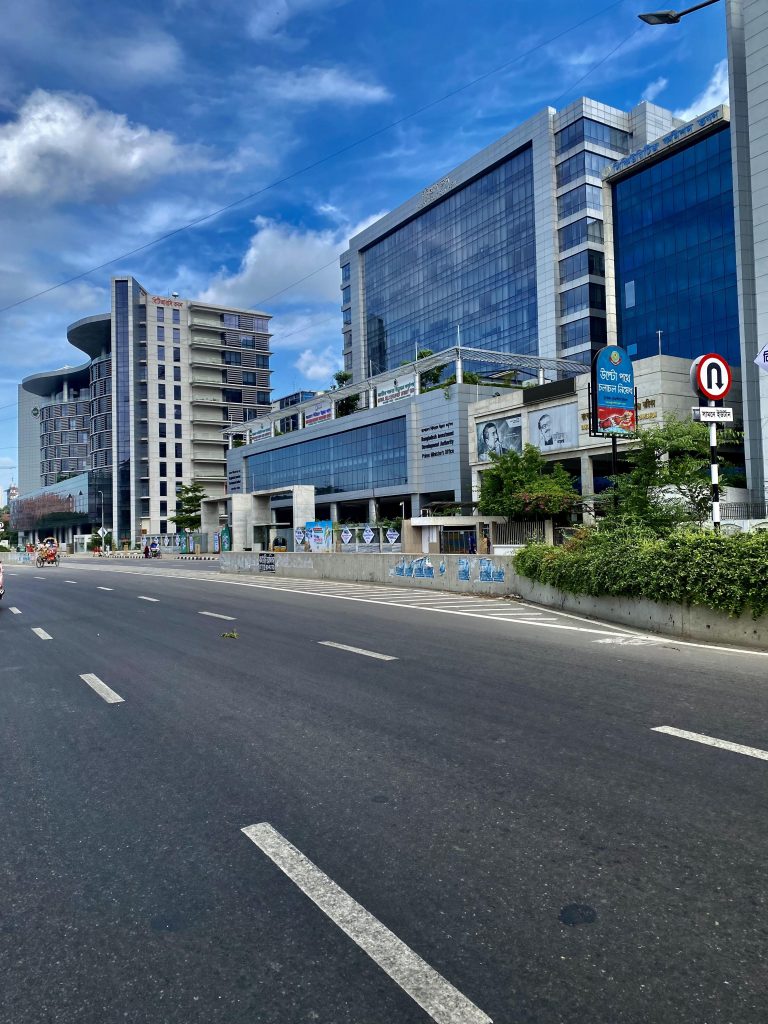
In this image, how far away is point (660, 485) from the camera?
17.9m

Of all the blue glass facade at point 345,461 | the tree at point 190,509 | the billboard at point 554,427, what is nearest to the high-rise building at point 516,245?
the blue glass facade at point 345,461

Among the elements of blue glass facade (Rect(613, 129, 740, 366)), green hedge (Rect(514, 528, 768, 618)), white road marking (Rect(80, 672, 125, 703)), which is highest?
blue glass facade (Rect(613, 129, 740, 366))

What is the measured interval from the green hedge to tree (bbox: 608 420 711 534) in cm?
221

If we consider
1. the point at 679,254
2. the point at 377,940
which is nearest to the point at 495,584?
the point at 377,940

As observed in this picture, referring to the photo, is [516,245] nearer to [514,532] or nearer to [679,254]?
[679,254]

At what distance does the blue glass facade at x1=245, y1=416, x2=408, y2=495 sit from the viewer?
70875 millimetres

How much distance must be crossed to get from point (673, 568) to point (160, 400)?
4536 inches

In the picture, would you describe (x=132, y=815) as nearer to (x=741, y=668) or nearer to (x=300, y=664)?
(x=300, y=664)

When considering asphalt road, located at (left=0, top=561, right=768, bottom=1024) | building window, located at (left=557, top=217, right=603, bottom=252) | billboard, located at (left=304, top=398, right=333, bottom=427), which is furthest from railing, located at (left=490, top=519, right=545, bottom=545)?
building window, located at (left=557, top=217, right=603, bottom=252)

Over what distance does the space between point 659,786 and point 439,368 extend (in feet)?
228

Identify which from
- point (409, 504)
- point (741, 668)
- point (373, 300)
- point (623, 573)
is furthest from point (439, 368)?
point (741, 668)

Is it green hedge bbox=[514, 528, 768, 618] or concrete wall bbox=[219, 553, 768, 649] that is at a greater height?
green hedge bbox=[514, 528, 768, 618]

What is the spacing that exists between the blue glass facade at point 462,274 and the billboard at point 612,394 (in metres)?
61.8

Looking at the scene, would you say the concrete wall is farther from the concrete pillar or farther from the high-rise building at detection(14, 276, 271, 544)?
the high-rise building at detection(14, 276, 271, 544)
